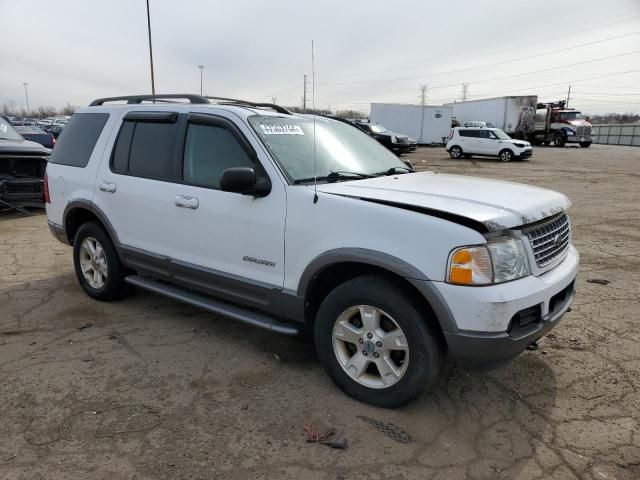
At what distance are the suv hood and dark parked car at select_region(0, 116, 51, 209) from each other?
8.00 m

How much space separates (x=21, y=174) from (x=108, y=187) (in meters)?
6.24

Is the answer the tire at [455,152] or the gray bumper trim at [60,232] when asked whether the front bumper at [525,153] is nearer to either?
the tire at [455,152]

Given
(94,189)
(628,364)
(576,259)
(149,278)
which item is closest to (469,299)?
(576,259)

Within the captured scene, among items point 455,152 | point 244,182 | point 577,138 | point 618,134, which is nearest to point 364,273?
point 244,182

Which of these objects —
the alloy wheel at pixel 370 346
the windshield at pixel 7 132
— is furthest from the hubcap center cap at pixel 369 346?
the windshield at pixel 7 132

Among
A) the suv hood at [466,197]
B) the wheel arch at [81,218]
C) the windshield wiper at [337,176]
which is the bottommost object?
the wheel arch at [81,218]

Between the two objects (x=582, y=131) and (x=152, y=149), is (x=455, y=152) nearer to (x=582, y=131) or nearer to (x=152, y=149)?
(x=582, y=131)

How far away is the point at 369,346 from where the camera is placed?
9.95ft

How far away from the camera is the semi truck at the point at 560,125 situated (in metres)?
36.8

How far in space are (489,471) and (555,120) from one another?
39734 millimetres

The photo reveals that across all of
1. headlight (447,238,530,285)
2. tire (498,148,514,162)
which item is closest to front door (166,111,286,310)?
headlight (447,238,530,285)

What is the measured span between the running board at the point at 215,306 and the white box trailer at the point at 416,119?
35.1 meters

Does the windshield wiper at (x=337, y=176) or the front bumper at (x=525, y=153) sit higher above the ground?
the windshield wiper at (x=337, y=176)

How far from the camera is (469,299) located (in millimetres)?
2613
